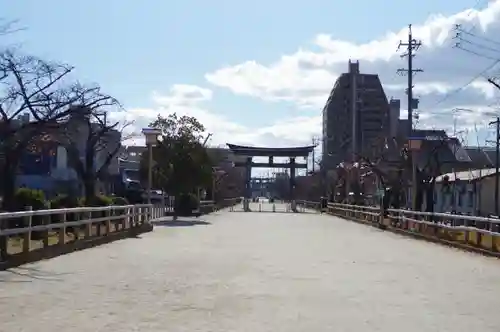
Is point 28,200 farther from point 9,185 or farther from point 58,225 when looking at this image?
point 58,225

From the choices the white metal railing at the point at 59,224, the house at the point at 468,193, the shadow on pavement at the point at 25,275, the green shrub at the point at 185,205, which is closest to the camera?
the shadow on pavement at the point at 25,275

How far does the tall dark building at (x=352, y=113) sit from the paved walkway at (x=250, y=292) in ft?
290

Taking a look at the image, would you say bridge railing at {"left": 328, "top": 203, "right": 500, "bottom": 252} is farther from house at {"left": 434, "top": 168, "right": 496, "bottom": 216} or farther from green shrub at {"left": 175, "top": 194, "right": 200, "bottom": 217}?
green shrub at {"left": 175, "top": 194, "right": 200, "bottom": 217}

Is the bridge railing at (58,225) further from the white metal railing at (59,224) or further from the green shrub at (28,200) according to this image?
the green shrub at (28,200)

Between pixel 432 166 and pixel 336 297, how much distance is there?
34477 mm

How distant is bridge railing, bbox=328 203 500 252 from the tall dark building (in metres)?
61.4

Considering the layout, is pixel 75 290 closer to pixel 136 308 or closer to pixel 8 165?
pixel 136 308

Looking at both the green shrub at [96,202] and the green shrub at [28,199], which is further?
the green shrub at [96,202]

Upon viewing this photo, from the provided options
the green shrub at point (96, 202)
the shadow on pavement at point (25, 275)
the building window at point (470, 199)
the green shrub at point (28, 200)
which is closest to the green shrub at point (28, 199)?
the green shrub at point (28, 200)

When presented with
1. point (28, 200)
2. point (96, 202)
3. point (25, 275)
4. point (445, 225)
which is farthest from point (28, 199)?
point (445, 225)

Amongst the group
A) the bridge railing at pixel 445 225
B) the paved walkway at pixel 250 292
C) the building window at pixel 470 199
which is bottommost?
the paved walkway at pixel 250 292

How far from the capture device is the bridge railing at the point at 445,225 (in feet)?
79.9

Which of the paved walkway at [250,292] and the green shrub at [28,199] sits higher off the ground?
the green shrub at [28,199]

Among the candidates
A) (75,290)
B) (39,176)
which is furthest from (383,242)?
(39,176)
